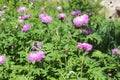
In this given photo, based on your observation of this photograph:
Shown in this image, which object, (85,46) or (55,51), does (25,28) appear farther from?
(85,46)

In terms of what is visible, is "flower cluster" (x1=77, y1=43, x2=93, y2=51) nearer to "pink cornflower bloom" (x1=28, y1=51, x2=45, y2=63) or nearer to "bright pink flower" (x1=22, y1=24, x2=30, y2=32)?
"pink cornflower bloom" (x1=28, y1=51, x2=45, y2=63)

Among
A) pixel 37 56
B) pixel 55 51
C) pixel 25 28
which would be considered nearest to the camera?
pixel 37 56

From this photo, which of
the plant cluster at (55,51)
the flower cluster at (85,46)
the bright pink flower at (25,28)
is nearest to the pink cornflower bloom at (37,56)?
the plant cluster at (55,51)

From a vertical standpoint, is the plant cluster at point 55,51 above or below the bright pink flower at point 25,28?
below

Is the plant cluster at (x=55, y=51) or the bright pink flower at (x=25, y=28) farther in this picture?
the bright pink flower at (x=25, y=28)

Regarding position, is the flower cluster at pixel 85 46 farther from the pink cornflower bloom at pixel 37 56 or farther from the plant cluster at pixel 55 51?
the pink cornflower bloom at pixel 37 56

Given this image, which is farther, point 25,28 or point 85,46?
point 25,28

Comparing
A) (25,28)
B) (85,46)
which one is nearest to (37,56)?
(85,46)

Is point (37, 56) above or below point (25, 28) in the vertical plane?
below

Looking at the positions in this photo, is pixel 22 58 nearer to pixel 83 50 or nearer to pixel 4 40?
pixel 4 40

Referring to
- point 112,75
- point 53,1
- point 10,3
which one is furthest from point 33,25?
point 53,1

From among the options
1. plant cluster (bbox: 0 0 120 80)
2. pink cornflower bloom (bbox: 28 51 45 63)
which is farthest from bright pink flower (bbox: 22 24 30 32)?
pink cornflower bloom (bbox: 28 51 45 63)

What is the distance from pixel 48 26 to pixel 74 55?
1.63 feet

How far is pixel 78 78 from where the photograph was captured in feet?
8.39
